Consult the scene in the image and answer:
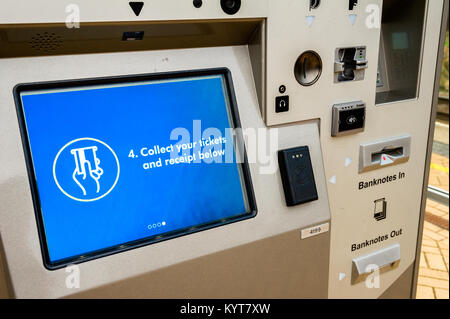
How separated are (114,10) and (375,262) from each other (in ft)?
4.22

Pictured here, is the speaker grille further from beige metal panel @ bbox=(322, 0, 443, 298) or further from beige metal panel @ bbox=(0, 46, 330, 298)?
beige metal panel @ bbox=(322, 0, 443, 298)

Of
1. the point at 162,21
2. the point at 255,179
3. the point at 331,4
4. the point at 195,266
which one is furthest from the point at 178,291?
the point at 331,4

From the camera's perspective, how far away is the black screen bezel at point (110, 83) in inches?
37.7

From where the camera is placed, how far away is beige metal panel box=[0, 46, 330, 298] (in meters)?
0.93

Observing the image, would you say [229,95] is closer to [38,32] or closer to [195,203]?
[195,203]

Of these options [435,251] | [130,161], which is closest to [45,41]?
[130,161]

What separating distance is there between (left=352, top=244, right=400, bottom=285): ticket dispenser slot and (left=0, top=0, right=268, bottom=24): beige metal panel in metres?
0.97

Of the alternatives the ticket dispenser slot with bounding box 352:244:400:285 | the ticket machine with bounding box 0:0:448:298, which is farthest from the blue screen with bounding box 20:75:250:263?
the ticket dispenser slot with bounding box 352:244:400:285

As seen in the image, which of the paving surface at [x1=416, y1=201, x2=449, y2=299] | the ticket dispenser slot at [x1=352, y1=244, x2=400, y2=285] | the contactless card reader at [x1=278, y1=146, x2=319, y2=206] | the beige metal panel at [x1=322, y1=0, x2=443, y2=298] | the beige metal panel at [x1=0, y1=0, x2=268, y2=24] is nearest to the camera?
the beige metal panel at [x1=0, y1=0, x2=268, y2=24]

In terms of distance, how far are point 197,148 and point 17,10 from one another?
1.80ft

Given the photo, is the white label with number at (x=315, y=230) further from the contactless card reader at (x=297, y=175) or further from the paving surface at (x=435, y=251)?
the paving surface at (x=435, y=251)

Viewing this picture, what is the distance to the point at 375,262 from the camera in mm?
1562

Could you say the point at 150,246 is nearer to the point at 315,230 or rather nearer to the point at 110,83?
the point at 110,83

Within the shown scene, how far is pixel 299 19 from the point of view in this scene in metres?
1.18
